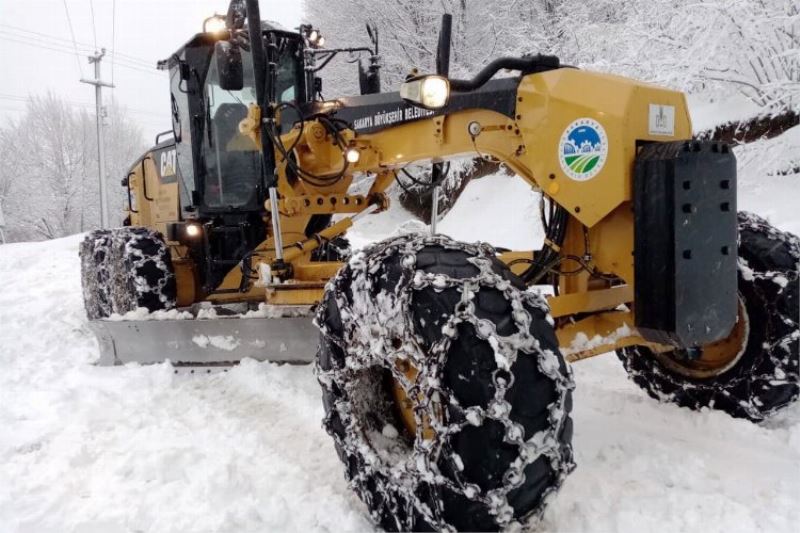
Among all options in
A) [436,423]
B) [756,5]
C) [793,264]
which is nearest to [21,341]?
[436,423]

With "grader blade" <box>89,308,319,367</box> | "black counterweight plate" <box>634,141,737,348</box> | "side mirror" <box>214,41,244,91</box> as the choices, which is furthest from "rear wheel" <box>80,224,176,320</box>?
"black counterweight plate" <box>634,141,737,348</box>

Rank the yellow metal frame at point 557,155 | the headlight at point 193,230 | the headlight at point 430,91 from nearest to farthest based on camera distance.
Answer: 1. the yellow metal frame at point 557,155
2. the headlight at point 430,91
3. the headlight at point 193,230

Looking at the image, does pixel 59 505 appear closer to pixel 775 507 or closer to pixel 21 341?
pixel 775 507

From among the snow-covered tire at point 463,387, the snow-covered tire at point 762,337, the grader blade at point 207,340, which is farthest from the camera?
the grader blade at point 207,340

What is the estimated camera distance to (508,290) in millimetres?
2195

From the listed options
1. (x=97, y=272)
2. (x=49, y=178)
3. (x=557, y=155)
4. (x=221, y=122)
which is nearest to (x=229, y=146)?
(x=221, y=122)

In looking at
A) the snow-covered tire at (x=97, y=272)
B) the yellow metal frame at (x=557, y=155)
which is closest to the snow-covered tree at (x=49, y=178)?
the snow-covered tire at (x=97, y=272)

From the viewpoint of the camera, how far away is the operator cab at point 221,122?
5.43 metres

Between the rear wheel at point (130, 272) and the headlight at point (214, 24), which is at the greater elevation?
the headlight at point (214, 24)

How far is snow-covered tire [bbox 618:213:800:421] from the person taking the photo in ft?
10.2

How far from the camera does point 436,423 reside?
84.7 inches

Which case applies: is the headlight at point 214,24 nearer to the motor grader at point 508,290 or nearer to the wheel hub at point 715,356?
the motor grader at point 508,290

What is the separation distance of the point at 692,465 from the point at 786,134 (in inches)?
290

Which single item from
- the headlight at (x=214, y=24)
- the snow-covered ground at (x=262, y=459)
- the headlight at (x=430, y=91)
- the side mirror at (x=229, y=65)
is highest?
the headlight at (x=214, y=24)
